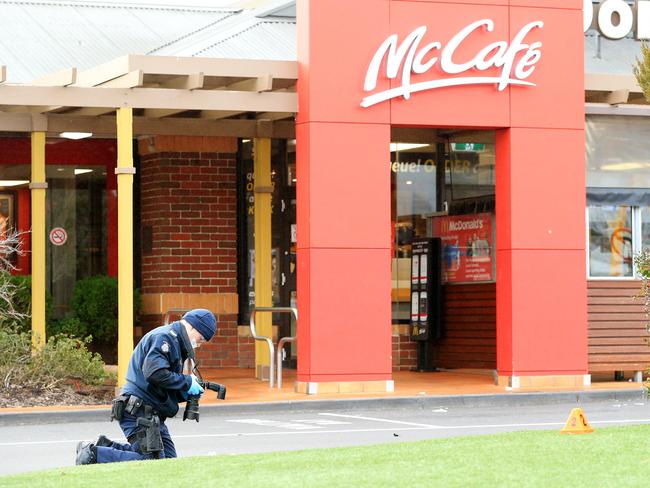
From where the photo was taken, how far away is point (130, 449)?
10961 millimetres

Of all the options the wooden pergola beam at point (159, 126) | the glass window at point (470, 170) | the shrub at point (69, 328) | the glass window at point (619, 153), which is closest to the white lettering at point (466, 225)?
the glass window at point (470, 170)

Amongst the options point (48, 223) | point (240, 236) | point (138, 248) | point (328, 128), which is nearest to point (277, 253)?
point (240, 236)

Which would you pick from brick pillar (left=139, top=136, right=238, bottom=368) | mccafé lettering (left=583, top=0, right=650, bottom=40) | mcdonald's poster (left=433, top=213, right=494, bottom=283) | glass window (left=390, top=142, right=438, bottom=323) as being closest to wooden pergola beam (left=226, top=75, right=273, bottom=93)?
brick pillar (left=139, top=136, right=238, bottom=368)

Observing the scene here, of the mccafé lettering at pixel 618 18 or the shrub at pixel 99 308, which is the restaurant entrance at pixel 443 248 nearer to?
the mccafé lettering at pixel 618 18

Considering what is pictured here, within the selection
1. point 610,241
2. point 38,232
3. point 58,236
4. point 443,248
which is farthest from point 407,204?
point 38,232

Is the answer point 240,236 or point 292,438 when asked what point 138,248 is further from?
point 292,438

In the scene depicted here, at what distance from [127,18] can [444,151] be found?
22.1 feet

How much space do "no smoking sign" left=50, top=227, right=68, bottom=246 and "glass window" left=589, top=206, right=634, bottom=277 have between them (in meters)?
9.09

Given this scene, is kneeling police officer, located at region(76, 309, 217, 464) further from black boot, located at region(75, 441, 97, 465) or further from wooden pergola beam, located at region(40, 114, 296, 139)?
wooden pergola beam, located at region(40, 114, 296, 139)

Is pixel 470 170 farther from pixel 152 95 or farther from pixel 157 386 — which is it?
pixel 157 386

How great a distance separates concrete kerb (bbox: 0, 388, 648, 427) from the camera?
1733 cm

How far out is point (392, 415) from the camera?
18.1 metres

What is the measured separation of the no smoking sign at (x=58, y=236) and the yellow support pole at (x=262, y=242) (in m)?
4.61

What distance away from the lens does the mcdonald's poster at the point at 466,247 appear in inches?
918
